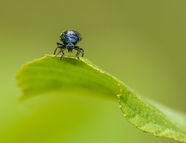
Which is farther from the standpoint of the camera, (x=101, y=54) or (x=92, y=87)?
(x=101, y=54)

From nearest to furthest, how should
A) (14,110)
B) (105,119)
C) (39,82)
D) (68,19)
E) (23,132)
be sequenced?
(39,82), (23,132), (14,110), (105,119), (68,19)

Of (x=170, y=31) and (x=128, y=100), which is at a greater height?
(x=170, y=31)

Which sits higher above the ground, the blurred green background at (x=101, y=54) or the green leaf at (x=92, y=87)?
the blurred green background at (x=101, y=54)

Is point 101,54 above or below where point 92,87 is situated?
Answer: above

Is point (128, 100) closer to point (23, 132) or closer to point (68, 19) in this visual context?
point (23, 132)

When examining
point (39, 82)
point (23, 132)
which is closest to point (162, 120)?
point (39, 82)

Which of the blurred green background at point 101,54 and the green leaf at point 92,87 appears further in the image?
the blurred green background at point 101,54
